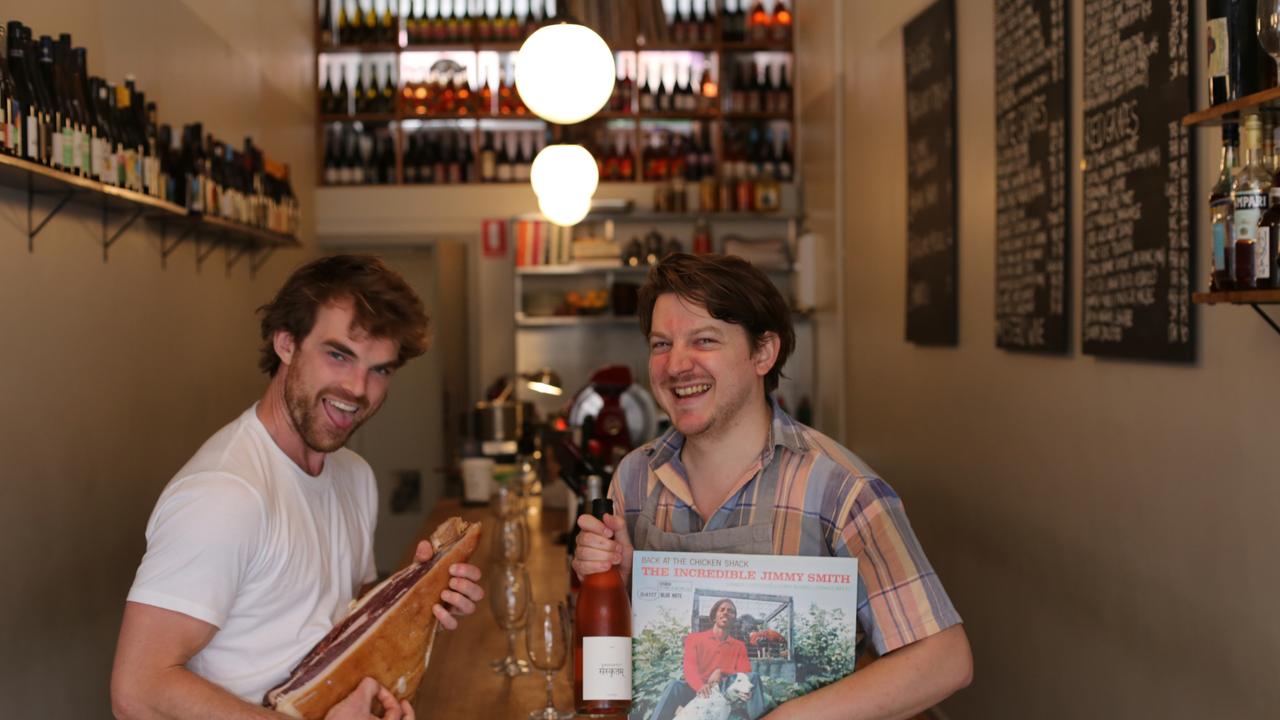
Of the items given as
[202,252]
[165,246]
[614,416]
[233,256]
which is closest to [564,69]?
[614,416]

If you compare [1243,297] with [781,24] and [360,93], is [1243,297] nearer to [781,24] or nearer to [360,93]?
[781,24]

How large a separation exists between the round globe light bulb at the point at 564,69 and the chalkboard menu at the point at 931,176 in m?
1.51

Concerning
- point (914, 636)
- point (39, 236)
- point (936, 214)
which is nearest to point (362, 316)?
point (914, 636)

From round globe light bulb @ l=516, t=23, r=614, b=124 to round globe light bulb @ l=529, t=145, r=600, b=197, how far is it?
1.05 m

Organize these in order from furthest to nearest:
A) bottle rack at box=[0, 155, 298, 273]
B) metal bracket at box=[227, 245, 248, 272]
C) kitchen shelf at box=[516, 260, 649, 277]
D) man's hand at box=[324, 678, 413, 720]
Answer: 1. kitchen shelf at box=[516, 260, 649, 277]
2. metal bracket at box=[227, 245, 248, 272]
3. bottle rack at box=[0, 155, 298, 273]
4. man's hand at box=[324, 678, 413, 720]

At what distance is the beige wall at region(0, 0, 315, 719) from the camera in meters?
3.20

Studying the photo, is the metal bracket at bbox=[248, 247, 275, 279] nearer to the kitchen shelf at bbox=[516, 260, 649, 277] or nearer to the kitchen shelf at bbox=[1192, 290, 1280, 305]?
the kitchen shelf at bbox=[516, 260, 649, 277]

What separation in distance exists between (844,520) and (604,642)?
16.0 inches

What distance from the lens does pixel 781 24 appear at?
7094mm

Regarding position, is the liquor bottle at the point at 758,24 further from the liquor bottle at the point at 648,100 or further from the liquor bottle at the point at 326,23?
the liquor bottle at the point at 326,23

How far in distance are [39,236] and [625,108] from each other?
4304 millimetres

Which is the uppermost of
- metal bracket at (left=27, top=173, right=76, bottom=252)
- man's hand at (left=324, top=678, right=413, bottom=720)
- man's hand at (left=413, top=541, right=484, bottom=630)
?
metal bracket at (left=27, top=173, right=76, bottom=252)

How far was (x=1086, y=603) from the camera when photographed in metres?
3.07

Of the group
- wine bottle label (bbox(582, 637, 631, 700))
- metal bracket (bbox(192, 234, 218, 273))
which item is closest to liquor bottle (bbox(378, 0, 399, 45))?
metal bracket (bbox(192, 234, 218, 273))
